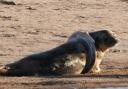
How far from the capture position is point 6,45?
45.3ft

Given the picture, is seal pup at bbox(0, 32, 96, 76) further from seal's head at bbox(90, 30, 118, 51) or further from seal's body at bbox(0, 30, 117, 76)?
seal's head at bbox(90, 30, 118, 51)

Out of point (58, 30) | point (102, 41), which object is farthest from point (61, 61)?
point (58, 30)

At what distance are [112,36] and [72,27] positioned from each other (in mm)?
5369

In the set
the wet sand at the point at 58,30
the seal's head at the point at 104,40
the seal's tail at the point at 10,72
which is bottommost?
the wet sand at the point at 58,30

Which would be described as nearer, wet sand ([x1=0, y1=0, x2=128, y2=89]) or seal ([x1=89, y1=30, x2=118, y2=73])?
wet sand ([x1=0, y1=0, x2=128, y2=89])

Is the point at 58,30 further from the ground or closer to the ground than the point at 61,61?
closer to the ground

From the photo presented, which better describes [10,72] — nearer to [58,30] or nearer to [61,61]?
[61,61]

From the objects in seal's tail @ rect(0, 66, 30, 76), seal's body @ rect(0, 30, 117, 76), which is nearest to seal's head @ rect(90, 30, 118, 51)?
seal's body @ rect(0, 30, 117, 76)

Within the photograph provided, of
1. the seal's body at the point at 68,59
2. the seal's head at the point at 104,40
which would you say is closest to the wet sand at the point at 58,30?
the seal's body at the point at 68,59

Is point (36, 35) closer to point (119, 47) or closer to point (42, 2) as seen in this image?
point (119, 47)

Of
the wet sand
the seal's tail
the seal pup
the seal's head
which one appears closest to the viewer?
the wet sand

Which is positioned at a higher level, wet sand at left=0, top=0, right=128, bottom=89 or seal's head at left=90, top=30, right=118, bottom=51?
seal's head at left=90, top=30, right=118, bottom=51

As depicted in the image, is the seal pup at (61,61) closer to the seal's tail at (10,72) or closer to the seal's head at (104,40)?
the seal's tail at (10,72)

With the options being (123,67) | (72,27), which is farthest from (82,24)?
(123,67)
